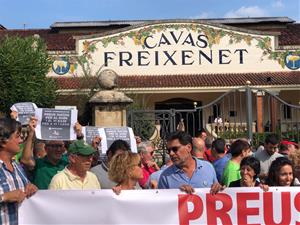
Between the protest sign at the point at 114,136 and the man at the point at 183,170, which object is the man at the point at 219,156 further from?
the man at the point at 183,170

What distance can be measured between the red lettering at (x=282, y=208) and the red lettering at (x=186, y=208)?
608 millimetres

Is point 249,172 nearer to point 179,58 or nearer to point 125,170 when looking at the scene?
point 125,170

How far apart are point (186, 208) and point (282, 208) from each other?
0.88 metres

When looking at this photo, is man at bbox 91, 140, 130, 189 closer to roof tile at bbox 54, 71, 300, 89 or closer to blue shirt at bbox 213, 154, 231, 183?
blue shirt at bbox 213, 154, 231, 183

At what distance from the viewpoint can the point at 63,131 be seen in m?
6.56

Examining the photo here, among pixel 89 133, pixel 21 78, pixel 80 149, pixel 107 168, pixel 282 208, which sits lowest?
pixel 282 208

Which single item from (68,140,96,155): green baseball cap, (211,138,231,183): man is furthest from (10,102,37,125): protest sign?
(211,138,231,183): man

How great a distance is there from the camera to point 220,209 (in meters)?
4.87

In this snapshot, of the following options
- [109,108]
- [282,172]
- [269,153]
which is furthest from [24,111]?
[282,172]

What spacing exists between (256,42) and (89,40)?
813cm

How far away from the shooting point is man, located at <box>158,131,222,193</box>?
16.1 ft

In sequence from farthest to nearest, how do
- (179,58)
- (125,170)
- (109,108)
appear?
(179,58), (109,108), (125,170)

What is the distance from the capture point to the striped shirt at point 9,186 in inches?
157

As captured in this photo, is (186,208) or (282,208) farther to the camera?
(282,208)
